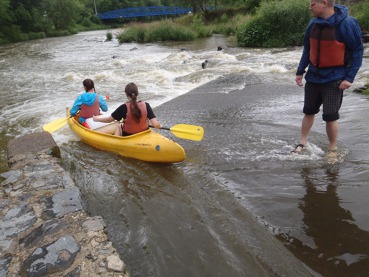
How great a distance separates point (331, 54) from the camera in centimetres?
305

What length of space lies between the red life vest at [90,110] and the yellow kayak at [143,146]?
0.53 metres

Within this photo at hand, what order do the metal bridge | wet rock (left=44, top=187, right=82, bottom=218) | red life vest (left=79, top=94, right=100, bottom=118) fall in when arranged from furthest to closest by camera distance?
the metal bridge, red life vest (left=79, top=94, right=100, bottom=118), wet rock (left=44, top=187, right=82, bottom=218)

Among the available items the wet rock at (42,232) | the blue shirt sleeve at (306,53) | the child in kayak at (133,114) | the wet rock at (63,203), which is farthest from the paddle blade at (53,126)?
the blue shirt sleeve at (306,53)

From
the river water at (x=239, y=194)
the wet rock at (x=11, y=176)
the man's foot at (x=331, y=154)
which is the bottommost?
the river water at (x=239, y=194)

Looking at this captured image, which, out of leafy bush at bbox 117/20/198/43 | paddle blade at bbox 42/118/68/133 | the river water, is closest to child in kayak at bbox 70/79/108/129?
paddle blade at bbox 42/118/68/133

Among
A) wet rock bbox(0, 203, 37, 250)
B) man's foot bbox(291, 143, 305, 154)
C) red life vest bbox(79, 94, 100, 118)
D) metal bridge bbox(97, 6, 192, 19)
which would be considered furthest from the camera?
metal bridge bbox(97, 6, 192, 19)

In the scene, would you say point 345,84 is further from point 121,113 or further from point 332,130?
point 121,113

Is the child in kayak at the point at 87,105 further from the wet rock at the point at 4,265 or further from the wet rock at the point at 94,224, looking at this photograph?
the wet rock at the point at 4,265

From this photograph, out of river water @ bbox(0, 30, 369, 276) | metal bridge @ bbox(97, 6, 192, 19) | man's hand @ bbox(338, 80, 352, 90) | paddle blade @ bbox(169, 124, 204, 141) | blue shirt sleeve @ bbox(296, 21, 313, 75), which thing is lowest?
river water @ bbox(0, 30, 369, 276)

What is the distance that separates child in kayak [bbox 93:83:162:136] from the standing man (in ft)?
6.15

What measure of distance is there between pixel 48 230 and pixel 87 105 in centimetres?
292

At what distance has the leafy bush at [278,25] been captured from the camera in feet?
48.9

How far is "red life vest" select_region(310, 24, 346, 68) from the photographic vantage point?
2.99 m

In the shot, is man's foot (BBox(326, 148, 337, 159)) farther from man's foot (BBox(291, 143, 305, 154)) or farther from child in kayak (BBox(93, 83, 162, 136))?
child in kayak (BBox(93, 83, 162, 136))
